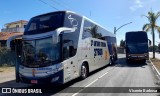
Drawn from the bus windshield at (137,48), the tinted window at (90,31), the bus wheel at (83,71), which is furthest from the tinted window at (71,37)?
the bus windshield at (137,48)

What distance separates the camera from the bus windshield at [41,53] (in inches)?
454

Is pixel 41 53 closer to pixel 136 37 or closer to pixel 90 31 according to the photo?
pixel 90 31

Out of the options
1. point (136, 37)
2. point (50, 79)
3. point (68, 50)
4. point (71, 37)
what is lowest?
point (50, 79)

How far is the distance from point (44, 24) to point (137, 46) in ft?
58.6

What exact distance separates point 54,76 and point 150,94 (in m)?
4.32

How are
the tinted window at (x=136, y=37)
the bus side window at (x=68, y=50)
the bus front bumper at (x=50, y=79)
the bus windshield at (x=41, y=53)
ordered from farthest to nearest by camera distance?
1. the tinted window at (x=136, y=37)
2. the bus side window at (x=68, y=50)
3. the bus windshield at (x=41, y=53)
4. the bus front bumper at (x=50, y=79)

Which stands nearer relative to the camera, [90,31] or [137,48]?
[90,31]

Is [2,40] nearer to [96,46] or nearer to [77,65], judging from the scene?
[96,46]

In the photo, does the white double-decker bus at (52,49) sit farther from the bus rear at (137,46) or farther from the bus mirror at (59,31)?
the bus rear at (137,46)

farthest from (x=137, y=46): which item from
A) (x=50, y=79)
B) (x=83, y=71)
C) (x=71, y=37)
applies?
(x=50, y=79)

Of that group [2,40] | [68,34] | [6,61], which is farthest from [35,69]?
[2,40]

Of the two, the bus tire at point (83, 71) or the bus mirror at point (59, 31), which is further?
the bus tire at point (83, 71)

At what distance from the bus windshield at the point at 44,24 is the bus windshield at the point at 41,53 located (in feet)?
2.25

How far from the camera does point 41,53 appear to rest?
1165 cm
